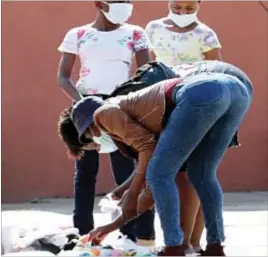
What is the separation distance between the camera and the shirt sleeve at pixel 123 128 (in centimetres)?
400

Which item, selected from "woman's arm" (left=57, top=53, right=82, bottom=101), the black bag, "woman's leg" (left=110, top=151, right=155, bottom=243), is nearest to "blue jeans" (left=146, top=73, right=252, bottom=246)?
the black bag

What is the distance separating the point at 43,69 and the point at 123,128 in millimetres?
4832

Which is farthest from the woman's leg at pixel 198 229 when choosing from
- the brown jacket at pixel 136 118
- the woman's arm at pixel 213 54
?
the woman's arm at pixel 213 54

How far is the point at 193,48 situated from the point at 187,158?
52.3 inches

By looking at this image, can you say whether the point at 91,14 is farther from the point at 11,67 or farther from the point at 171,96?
the point at 171,96

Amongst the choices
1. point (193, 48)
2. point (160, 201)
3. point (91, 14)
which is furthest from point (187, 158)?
point (91, 14)

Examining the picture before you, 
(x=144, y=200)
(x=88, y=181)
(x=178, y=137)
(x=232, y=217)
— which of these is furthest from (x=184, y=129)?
(x=232, y=217)

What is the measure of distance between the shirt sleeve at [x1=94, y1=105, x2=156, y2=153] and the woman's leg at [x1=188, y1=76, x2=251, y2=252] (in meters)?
0.26

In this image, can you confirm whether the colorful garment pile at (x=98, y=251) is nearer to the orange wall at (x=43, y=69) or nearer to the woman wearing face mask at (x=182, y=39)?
the woman wearing face mask at (x=182, y=39)

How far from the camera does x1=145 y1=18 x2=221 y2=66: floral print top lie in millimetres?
5297

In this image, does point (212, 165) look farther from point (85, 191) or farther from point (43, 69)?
point (43, 69)

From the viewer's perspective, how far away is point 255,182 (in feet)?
29.9

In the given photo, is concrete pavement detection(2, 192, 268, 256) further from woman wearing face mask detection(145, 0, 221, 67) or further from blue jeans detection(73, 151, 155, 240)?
woman wearing face mask detection(145, 0, 221, 67)

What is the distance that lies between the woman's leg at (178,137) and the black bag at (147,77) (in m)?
0.31
